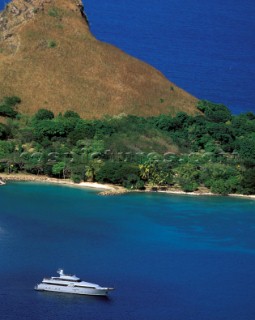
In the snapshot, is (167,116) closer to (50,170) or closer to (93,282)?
(50,170)

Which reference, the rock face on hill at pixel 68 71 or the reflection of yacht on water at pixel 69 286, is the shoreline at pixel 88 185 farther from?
the reflection of yacht on water at pixel 69 286

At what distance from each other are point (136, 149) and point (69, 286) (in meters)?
26.0

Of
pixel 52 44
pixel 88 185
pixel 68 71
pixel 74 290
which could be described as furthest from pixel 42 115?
pixel 74 290

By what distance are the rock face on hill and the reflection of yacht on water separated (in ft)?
104

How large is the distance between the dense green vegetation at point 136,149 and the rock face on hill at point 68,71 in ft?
6.94

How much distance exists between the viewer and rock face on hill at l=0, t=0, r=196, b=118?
308 feet

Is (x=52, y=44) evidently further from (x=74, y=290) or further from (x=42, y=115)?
(x=74, y=290)

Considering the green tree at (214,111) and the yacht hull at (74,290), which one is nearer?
the yacht hull at (74,290)

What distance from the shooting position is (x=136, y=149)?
8669 cm

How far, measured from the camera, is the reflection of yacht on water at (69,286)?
61375 millimetres

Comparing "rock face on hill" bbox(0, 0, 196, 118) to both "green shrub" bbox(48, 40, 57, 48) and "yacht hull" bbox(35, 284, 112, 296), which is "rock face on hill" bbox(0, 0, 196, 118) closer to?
"green shrub" bbox(48, 40, 57, 48)

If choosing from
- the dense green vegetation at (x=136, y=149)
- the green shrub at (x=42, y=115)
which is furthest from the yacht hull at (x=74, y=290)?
the green shrub at (x=42, y=115)

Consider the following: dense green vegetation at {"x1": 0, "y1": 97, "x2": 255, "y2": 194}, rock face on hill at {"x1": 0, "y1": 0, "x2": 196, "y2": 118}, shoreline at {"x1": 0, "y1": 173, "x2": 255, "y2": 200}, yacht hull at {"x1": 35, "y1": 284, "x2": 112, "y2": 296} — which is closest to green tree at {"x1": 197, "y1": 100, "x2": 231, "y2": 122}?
dense green vegetation at {"x1": 0, "y1": 97, "x2": 255, "y2": 194}

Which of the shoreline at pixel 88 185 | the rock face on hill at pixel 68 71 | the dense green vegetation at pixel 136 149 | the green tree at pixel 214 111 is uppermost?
the rock face on hill at pixel 68 71
